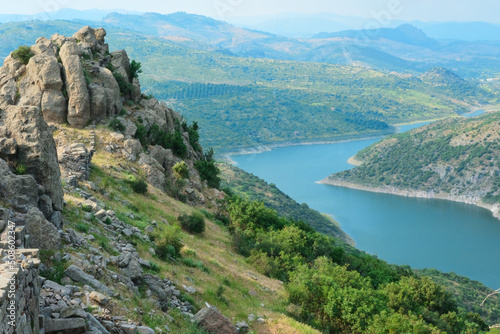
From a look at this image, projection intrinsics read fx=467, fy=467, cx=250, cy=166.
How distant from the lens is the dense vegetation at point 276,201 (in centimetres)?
9475

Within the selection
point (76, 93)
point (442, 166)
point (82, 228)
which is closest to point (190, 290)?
point (82, 228)

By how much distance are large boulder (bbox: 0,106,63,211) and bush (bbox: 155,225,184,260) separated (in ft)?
16.9

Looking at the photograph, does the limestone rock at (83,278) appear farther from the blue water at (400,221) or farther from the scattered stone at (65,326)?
the blue water at (400,221)

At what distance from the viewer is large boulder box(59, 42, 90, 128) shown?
1055 inches

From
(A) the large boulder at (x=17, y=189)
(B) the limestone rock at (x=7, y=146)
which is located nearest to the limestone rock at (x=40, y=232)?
(A) the large boulder at (x=17, y=189)

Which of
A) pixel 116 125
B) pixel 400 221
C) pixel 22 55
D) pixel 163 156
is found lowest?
pixel 400 221

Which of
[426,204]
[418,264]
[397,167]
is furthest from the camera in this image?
[397,167]

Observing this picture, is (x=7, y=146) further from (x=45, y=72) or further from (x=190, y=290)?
(x=45, y=72)

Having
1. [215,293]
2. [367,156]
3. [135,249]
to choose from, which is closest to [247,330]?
[215,293]

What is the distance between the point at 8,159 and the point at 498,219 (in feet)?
425

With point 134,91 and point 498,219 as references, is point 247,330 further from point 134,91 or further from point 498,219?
point 498,219

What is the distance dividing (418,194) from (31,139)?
5452 inches

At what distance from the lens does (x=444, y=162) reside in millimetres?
143375

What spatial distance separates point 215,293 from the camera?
15773 mm
